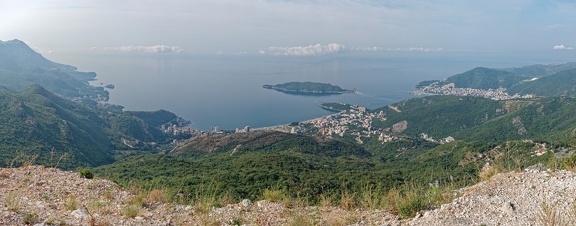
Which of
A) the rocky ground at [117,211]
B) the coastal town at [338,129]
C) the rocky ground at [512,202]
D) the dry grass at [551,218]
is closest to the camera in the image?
the dry grass at [551,218]

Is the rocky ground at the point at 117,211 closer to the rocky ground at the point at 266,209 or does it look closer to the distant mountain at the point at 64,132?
the rocky ground at the point at 266,209

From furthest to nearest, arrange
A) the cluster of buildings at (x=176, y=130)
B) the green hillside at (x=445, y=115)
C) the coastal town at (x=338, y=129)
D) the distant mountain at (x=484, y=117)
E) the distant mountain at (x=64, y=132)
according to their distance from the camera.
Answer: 1. the cluster of buildings at (x=176, y=130)
2. the green hillside at (x=445, y=115)
3. the coastal town at (x=338, y=129)
4. the distant mountain at (x=484, y=117)
5. the distant mountain at (x=64, y=132)

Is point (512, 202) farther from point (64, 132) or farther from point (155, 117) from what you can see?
point (155, 117)

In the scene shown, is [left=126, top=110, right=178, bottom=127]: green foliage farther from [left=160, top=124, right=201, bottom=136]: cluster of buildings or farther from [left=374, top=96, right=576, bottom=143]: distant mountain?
[left=374, top=96, right=576, bottom=143]: distant mountain

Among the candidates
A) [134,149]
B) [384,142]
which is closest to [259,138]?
[384,142]

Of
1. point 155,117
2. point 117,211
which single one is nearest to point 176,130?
point 155,117

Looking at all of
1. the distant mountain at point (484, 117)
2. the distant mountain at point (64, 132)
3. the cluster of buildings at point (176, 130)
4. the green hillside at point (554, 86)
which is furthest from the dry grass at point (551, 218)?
the green hillside at point (554, 86)

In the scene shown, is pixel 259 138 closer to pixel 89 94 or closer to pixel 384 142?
pixel 384 142
